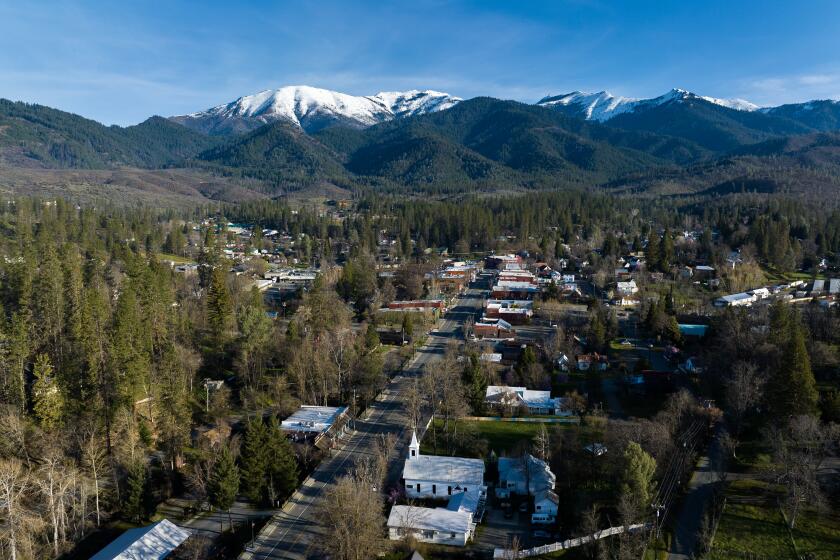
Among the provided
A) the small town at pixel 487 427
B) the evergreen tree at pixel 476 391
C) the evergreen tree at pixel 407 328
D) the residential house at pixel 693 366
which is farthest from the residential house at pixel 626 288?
the evergreen tree at pixel 476 391

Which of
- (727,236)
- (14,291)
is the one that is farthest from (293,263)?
(727,236)

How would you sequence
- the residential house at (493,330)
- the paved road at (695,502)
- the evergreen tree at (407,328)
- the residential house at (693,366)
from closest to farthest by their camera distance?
1. the paved road at (695,502)
2. the residential house at (693,366)
3. the evergreen tree at (407,328)
4. the residential house at (493,330)

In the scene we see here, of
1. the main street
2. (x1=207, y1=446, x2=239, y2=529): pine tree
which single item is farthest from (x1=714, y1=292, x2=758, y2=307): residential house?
(x1=207, y1=446, x2=239, y2=529): pine tree

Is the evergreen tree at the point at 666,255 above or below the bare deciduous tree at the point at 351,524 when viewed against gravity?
above

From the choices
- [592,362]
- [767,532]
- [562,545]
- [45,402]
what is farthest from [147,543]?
[592,362]

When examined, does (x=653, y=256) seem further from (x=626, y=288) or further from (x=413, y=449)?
(x=413, y=449)

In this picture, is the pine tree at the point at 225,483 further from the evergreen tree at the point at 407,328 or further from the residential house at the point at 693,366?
the residential house at the point at 693,366

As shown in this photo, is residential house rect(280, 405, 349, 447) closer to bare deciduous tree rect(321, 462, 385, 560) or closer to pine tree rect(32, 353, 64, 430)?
bare deciduous tree rect(321, 462, 385, 560)
